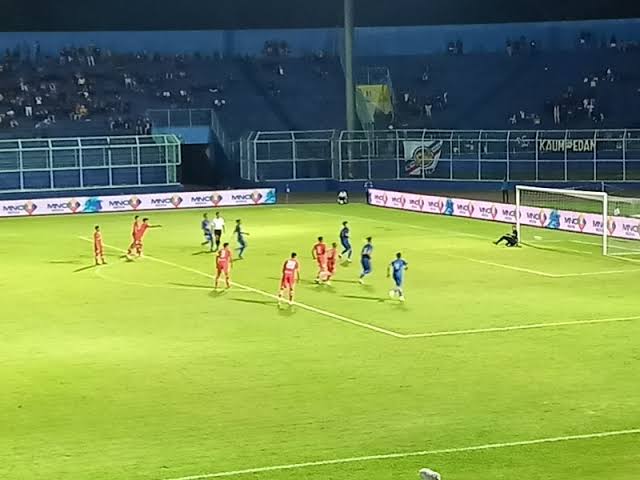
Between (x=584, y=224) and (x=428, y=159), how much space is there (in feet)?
68.2

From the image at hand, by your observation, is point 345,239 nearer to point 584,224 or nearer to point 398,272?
point 398,272

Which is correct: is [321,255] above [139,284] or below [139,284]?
above

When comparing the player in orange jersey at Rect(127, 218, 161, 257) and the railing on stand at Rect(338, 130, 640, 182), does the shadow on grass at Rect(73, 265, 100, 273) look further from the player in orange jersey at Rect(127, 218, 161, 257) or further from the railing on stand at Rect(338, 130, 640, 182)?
the railing on stand at Rect(338, 130, 640, 182)

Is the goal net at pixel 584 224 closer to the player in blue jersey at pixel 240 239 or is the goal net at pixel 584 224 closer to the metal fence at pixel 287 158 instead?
the player in blue jersey at pixel 240 239

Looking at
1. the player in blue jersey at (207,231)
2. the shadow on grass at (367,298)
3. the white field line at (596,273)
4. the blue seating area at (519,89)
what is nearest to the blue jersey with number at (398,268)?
the shadow on grass at (367,298)

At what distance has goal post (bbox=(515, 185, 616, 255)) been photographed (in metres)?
41.5

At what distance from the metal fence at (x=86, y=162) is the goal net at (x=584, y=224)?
21946 mm

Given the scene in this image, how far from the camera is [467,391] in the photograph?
21.3 metres

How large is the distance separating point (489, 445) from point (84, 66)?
59.7 metres

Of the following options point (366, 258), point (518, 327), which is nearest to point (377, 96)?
point (366, 258)

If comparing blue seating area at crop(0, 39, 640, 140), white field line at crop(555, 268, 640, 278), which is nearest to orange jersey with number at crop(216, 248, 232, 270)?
white field line at crop(555, 268, 640, 278)

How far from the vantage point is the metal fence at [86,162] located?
62281 mm

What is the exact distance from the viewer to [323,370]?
23.2 m

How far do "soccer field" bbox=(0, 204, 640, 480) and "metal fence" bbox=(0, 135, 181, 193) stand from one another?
2190cm
